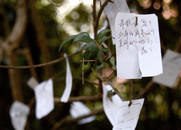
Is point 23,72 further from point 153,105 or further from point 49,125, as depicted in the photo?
point 153,105

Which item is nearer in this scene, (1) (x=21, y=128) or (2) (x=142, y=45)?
(2) (x=142, y=45)

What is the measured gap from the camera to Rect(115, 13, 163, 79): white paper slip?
493 millimetres

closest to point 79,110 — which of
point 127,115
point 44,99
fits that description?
point 44,99

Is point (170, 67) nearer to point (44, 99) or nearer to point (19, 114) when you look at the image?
point (44, 99)

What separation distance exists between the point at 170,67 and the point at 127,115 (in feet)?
1.25

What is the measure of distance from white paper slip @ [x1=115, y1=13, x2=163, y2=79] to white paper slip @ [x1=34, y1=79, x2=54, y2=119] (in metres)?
0.49

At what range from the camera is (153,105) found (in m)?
1.58

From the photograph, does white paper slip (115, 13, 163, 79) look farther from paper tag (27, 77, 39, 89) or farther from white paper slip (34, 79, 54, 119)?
paper tag (27, 77, 39, 89)

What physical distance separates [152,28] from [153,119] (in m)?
1.09

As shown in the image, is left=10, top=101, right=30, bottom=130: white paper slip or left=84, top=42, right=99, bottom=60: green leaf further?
left=10, top=101, right=30, bottom=130: white paper slip

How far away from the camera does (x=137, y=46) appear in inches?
20.1

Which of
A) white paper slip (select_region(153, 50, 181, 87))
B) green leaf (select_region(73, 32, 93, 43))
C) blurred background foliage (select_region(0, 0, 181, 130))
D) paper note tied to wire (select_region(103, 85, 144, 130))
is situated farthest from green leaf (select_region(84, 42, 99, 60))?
blurred background foliage (select_region(0, 0, 181, 130))

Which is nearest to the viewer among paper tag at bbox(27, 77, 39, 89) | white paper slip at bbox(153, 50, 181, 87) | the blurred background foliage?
white paper slip at bbox(153, 50, 181, 87)

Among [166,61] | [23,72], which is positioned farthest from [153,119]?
[23,72]
